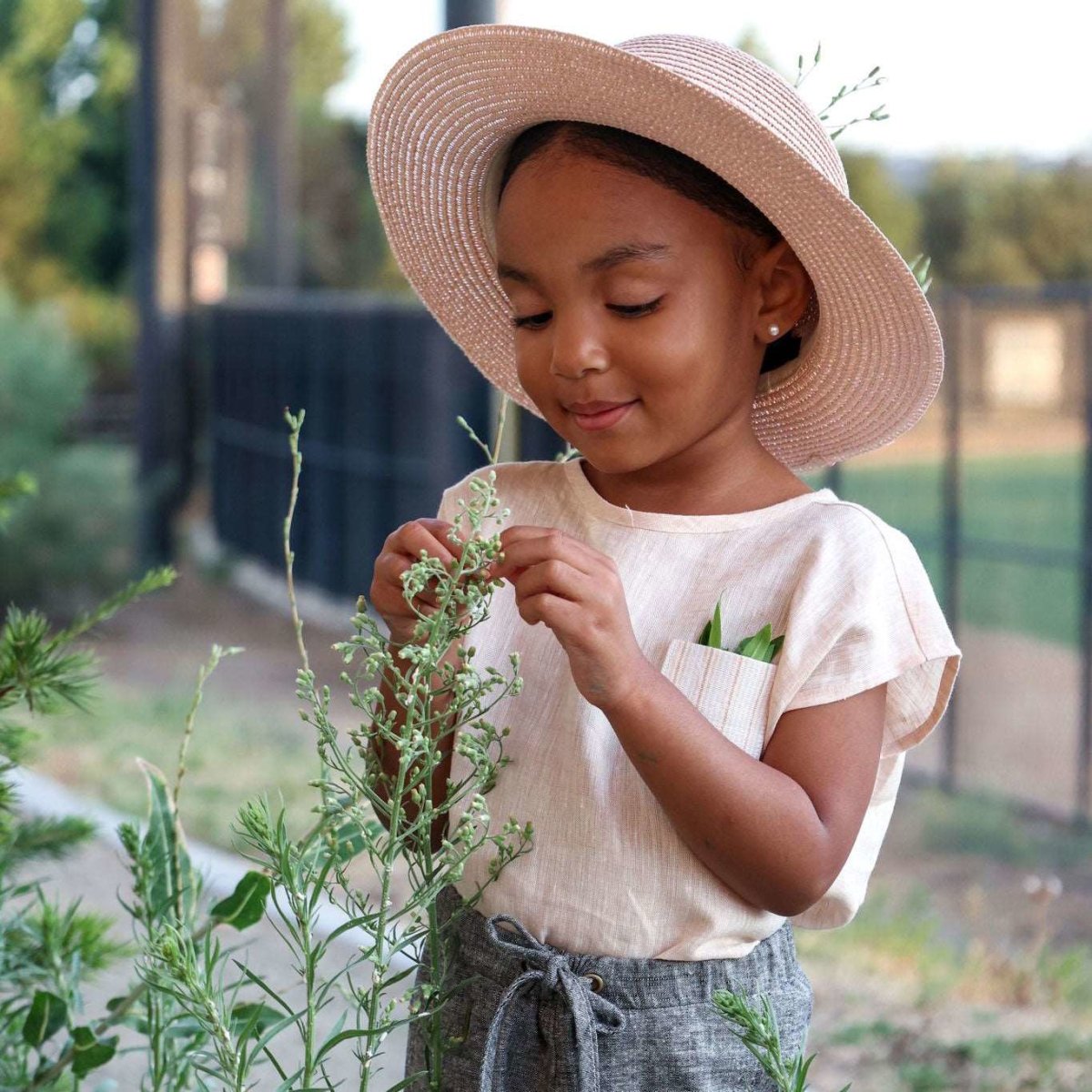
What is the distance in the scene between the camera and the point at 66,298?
69.4 ft

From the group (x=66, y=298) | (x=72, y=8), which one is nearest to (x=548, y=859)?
(x=66, y=298)

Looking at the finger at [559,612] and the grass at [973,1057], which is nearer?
the finger at [559,612]

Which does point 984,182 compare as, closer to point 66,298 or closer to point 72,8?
point 66,298

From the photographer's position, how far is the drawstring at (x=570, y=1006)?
4.39ft

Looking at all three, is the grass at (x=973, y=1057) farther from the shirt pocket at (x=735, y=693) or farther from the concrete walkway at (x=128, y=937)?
the shirt pocket at (x=735, y=693)

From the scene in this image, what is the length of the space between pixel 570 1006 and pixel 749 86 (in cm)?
77

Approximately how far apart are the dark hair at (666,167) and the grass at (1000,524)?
401cm

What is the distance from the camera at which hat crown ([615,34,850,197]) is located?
1396 mm

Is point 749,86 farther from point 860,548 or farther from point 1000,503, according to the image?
point 1000,503

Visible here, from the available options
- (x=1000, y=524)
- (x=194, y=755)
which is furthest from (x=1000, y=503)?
(x=194, y=755)

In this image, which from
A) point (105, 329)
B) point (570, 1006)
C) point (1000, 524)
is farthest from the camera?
point (105, 329)

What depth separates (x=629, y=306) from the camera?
136 centimetres

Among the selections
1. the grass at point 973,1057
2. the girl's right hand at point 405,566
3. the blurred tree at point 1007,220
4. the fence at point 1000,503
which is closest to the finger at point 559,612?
the girl's right hand at point 405,566

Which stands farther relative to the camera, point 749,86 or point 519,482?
point 519,482
